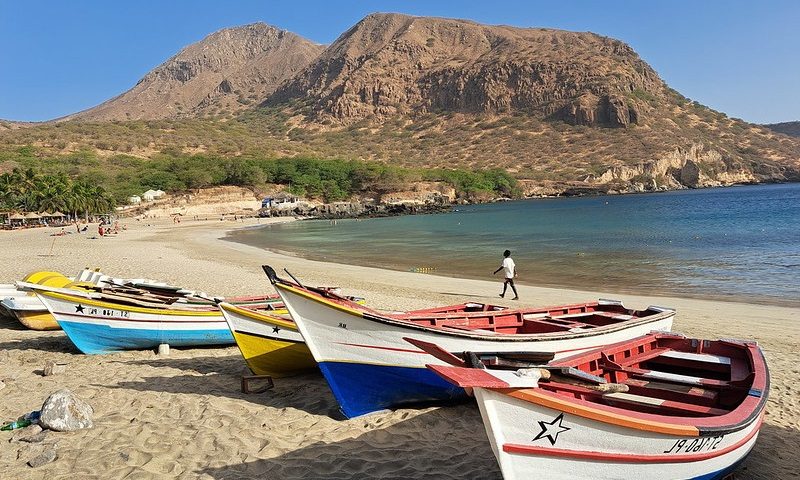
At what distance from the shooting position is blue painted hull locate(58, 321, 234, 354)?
9.83 meters

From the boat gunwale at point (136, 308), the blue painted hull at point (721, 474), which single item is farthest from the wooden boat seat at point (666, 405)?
the boat gunwale at point (136, 308)

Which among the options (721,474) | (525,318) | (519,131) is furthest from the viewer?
(519,131)

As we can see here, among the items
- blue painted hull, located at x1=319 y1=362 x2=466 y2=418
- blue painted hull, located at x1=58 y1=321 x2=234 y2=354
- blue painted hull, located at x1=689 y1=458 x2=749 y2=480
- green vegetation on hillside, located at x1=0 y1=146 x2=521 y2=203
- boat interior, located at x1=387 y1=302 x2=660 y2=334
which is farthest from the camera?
green vegetation on hillside, located at x1=0 y1=146 x2=521 y2=203

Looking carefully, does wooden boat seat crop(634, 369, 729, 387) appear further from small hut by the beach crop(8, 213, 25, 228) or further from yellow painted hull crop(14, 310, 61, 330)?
small hut by the beach crop(8, 213, 25, 228)

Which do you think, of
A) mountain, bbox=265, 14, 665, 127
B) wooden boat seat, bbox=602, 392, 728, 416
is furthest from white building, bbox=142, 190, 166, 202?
mountain, bbox=265, 14, 665, 127

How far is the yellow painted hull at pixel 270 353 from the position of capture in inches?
321

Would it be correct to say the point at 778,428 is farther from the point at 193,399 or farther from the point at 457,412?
the point at 193,399

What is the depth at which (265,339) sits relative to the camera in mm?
8172

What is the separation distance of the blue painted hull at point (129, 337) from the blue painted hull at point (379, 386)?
448 cm

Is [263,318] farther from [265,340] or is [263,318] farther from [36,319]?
[36,319]

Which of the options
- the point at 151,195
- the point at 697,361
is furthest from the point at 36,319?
the point at 151,195

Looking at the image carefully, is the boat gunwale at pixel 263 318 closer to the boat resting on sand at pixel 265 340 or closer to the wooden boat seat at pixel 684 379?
the boat resting on sand at pixel 265 340

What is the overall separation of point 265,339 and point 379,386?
95.2 inches

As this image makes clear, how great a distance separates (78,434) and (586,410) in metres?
6.01
